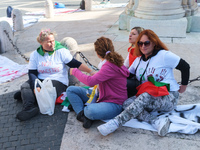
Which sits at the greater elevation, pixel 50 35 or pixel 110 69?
pixel 50 35

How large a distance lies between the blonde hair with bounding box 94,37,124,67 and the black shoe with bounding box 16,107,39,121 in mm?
1303

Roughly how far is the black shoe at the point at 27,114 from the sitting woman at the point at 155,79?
107cm

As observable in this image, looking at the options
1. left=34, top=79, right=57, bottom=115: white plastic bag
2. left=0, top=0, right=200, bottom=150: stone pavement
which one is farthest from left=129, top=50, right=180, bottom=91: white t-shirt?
left=34, top=79, right=57, bottom=115: white plastic bag

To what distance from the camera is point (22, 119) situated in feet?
10.8

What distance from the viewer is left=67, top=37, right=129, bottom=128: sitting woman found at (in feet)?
9.64

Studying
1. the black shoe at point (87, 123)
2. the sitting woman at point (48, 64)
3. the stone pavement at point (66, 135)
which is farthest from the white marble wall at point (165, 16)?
the black shoe at point (87, 123)

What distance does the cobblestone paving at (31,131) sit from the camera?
9.37 ft

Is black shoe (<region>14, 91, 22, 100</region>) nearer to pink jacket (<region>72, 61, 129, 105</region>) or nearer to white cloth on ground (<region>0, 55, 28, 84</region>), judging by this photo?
white cloth on ground (<region>0, 55, 28, 84</region>)

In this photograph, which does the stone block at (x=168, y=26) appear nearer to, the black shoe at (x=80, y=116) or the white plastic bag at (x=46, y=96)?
the white plastic bag at (x=46, y=96)

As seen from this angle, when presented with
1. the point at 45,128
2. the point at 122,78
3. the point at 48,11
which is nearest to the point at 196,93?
the point at 122,78

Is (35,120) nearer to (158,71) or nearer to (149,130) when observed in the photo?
(149,130)

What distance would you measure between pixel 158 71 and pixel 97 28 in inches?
238

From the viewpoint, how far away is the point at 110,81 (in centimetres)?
303

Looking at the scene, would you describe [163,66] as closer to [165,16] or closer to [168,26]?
[168,26]
